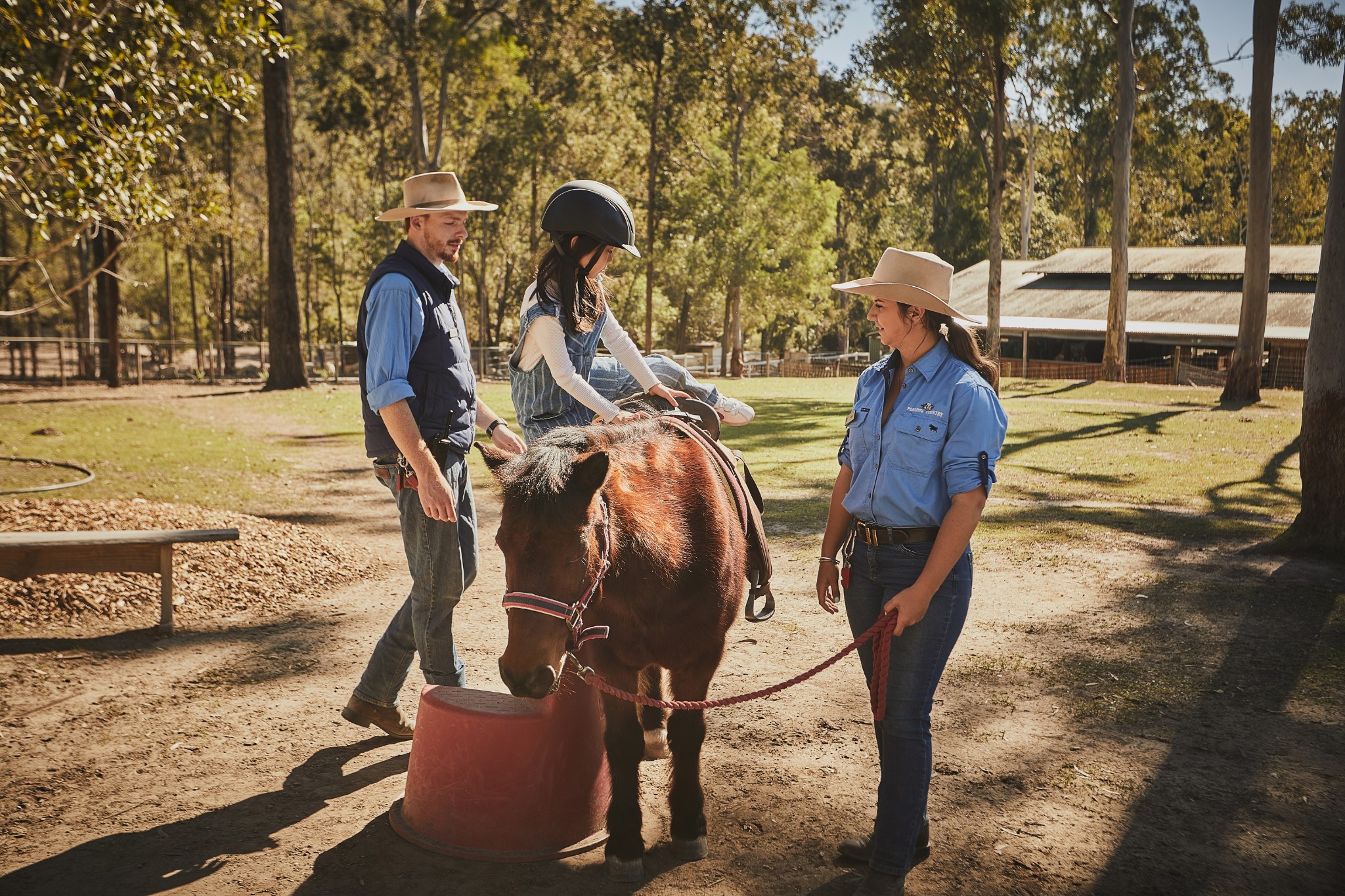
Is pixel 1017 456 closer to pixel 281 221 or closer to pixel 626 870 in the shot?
pixel 626 870

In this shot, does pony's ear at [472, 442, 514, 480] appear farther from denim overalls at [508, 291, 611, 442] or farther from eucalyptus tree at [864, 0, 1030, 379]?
eucalyptus tree at [864, 0, 1030, 379]

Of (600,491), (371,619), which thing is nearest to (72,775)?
(371,619)

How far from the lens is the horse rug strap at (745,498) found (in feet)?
12.7

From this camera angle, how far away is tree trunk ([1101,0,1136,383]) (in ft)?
89.0

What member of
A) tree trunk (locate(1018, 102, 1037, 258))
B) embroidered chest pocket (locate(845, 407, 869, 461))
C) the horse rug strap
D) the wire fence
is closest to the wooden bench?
the horse rug strap

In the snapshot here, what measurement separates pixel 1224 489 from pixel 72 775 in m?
12.1

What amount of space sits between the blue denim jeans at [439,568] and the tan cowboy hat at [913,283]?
1961 millimetres

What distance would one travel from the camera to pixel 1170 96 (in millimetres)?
41344

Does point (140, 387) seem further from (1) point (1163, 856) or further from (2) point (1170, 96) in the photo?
(2) point (1170, 96)

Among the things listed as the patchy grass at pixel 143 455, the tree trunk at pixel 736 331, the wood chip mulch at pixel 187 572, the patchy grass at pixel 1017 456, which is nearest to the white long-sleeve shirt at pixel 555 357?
the wood chip mulch at pixel 187 572

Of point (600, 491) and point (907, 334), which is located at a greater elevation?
point (907, 334)

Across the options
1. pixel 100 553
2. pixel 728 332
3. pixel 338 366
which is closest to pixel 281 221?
pixel 338 366

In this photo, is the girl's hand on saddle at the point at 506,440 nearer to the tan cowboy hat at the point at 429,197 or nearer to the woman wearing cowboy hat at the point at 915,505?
the tan cowboy hat at the point at 429,197

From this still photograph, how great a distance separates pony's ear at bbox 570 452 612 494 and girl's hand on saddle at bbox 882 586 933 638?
1054 millimetres
